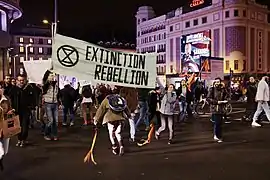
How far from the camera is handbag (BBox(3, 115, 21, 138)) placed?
7879 millimetres

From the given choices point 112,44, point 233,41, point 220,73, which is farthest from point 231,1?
point 220,73

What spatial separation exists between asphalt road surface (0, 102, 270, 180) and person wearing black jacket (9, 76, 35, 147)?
0.47m

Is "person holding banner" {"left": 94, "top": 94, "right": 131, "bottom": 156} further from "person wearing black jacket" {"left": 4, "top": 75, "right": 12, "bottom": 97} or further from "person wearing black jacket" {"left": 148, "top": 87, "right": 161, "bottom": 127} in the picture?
"person wearing black jacket" {"left": 148, "top": 87, "right": 161, "bottom": 127}

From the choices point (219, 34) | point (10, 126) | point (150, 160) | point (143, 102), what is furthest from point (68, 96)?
point (219, 34)

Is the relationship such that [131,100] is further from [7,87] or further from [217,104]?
[7,87]

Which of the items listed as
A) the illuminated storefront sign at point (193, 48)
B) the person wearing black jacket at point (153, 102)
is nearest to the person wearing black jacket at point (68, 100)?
the person wearing black jacket at point (153, 102)

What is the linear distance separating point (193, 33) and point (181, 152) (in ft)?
267

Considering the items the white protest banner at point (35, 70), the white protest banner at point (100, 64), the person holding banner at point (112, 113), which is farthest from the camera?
the white protest banner at point (35, 70)

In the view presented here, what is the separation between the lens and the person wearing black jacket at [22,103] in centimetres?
1100

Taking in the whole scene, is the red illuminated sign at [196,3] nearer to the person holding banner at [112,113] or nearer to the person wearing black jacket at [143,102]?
the person wearing black jacket at [143,102]

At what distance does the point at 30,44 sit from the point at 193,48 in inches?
1908

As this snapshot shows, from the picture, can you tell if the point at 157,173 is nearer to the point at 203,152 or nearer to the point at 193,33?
the point at 203,152

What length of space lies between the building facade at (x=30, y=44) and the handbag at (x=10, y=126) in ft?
361

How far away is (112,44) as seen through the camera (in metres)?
105
